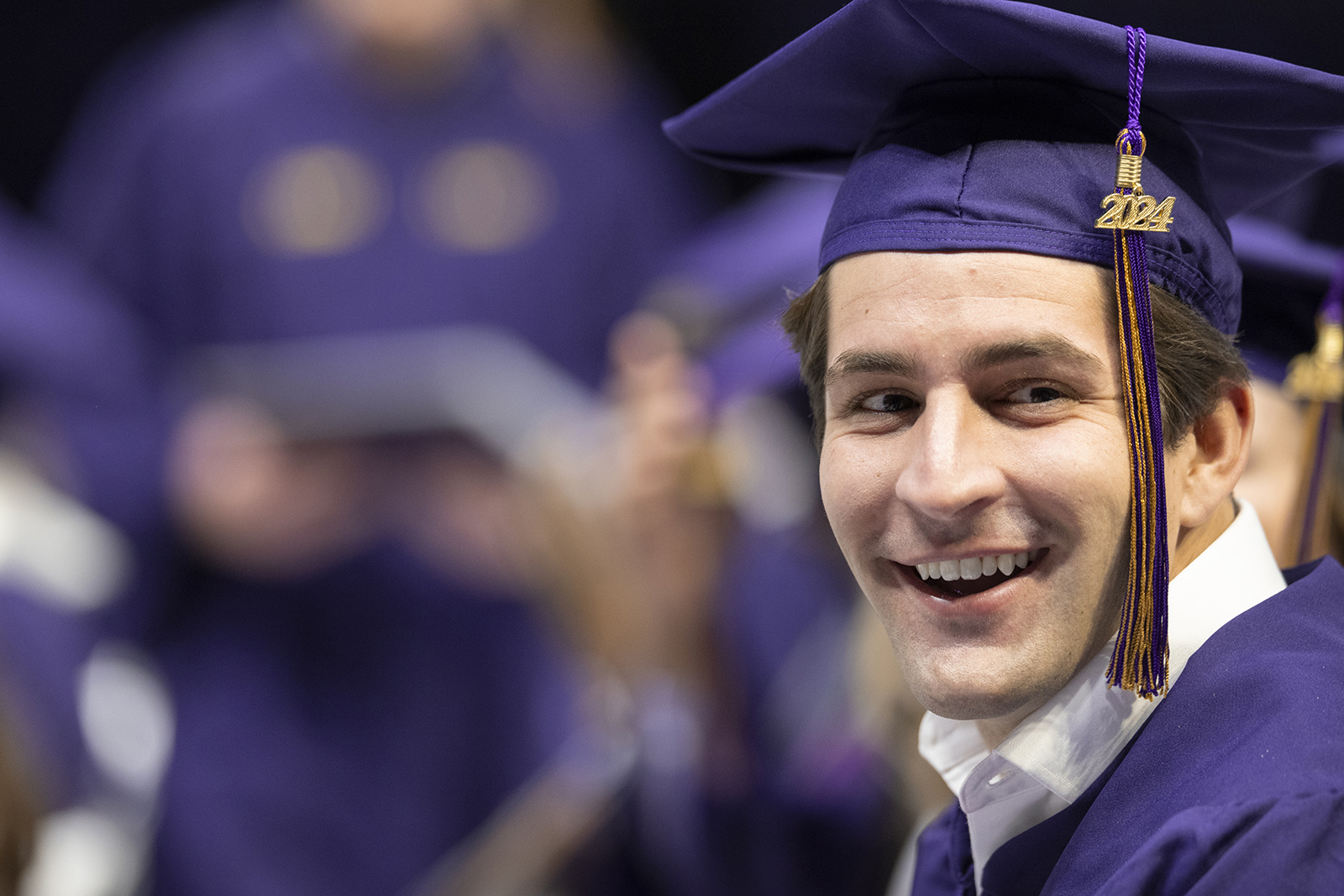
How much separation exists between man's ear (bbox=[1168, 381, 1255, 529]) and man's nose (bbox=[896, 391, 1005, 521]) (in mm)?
198

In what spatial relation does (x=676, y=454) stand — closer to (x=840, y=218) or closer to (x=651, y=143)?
(x=651, y=143)

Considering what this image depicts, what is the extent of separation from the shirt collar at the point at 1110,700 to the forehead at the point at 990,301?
10.0 inches

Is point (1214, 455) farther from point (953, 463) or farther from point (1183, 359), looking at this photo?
point (953, 463)

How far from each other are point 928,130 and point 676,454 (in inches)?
72.9

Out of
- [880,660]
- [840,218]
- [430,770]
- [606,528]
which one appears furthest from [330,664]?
[840,218]

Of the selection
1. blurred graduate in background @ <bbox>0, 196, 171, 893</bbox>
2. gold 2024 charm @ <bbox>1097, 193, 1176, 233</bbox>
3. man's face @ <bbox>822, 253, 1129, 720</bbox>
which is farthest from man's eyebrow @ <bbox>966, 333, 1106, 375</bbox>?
blurred graduate in background @ <bbox>0, 196, 171, 893</bbox>

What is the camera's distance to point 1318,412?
A: 176 cm

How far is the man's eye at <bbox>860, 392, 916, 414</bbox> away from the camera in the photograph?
1.39 metres

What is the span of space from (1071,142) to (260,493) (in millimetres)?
2728

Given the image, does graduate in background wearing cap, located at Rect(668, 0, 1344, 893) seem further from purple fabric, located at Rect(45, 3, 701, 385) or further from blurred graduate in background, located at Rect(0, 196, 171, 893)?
purple fabric, located at Rect(45, 3, 701, 385)

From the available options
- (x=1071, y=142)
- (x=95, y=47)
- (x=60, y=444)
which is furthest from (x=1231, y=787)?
(x=95, y=47)

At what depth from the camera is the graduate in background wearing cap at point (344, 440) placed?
3627 millimetres

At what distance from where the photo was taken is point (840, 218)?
56.8 inches

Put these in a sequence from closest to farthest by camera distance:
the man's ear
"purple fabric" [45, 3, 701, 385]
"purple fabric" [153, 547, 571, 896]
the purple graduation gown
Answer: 1. the purple graduation gown
2. the man's ear
3. "purple fabric" [153, 547, 571, 896]
4. "purple fabric" [45, 3, 701, 385]
